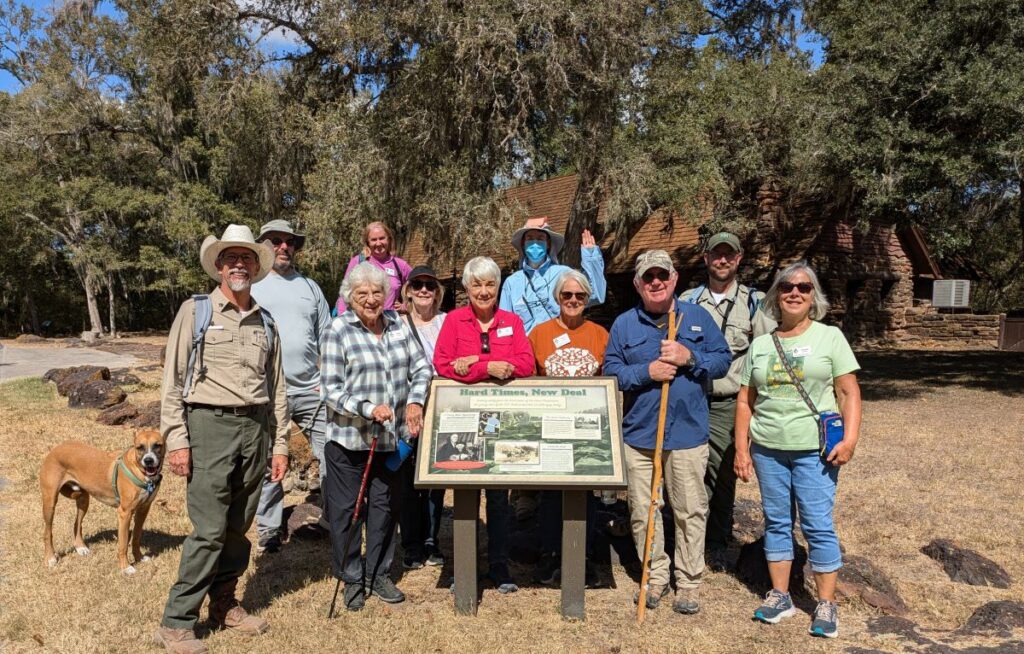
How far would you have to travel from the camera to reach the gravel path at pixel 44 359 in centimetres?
1636

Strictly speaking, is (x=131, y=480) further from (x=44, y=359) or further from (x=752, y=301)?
(x=44, y=359)

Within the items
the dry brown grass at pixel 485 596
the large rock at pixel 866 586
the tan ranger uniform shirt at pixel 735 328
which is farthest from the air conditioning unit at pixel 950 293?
the tan ranger uniform shirt at pixel 735 328

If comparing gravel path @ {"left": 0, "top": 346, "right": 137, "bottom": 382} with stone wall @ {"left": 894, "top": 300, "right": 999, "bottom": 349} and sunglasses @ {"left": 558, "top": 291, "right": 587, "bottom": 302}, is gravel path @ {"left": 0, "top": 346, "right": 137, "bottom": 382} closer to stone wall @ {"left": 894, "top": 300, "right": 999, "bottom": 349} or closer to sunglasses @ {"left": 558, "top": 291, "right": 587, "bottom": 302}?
sunglasses @ {"left": 558, "top": 291, "right": 587, "bottom": 302}

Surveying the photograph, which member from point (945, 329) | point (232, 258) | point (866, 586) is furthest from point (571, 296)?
point (945, 329)

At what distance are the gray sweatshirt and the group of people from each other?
1cm

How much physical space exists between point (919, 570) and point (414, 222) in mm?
9422

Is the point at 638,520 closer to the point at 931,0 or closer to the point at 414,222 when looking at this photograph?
the point at 414,222

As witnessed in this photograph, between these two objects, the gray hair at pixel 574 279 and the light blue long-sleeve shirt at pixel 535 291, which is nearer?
the gray hair at pixel 574 279

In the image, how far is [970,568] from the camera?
4.73m

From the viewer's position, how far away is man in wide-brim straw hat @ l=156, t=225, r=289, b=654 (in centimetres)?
360

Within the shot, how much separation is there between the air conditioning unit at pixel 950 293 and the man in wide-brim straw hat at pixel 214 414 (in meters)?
25.6

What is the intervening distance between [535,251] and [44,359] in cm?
1913

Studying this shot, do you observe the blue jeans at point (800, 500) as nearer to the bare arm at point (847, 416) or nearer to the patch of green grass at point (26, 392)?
the bare arm at point (847, 416)

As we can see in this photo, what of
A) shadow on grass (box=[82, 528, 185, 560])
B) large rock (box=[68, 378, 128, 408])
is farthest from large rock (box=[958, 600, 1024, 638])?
large rock (box=[68, 378, 128, 408])
